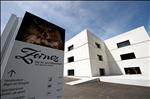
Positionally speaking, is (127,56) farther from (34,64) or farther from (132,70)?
(34,64)

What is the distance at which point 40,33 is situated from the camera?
173cm

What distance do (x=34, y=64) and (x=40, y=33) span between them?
696mm

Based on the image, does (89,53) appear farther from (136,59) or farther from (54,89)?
(54,89)

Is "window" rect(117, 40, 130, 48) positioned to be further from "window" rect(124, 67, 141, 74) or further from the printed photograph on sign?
the printed photograph on sign

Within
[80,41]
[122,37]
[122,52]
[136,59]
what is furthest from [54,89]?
[122,37]

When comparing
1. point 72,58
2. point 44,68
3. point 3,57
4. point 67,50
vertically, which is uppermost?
point 67,50

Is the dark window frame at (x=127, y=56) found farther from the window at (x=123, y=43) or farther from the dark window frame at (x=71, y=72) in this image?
the dark window frame at (x=71, y=72)

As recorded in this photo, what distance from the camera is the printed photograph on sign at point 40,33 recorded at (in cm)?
149

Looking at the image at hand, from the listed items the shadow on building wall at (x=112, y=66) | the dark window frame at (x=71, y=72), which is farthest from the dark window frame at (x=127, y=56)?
the dark window frame at (x=71, y=72)

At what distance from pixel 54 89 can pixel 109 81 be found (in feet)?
28.9

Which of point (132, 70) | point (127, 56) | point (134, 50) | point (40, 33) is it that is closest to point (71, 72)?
point (132, 70)

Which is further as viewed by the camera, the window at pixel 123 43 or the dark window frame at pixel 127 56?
the window at pixel 123 43

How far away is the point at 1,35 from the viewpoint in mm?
1271

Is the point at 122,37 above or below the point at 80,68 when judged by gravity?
above
